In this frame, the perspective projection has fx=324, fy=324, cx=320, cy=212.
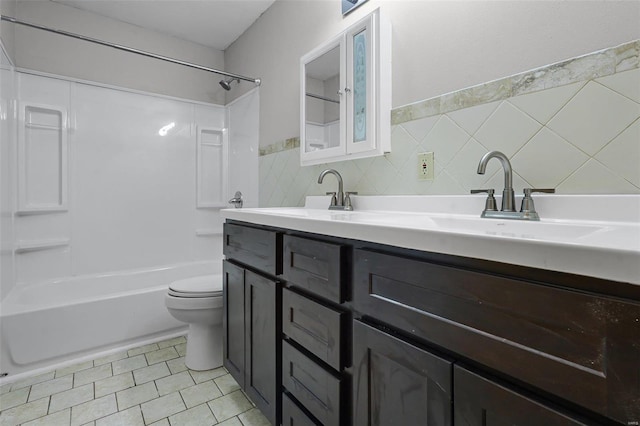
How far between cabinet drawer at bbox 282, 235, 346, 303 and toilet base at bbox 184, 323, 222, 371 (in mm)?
1006

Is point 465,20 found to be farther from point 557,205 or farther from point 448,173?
point 557,205

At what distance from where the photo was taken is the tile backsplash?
0.83 meters

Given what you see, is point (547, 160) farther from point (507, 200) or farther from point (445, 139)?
point (445, 139)

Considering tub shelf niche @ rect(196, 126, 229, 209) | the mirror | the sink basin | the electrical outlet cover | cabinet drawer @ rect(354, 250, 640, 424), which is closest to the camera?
cabinet drawer @ rect(354, 250, 640, 424)

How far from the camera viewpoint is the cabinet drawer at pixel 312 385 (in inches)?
34.4

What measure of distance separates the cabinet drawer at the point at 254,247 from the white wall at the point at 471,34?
2.63ft

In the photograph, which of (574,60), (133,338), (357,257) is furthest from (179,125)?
(574,60)

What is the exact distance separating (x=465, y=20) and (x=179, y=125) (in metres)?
2.45

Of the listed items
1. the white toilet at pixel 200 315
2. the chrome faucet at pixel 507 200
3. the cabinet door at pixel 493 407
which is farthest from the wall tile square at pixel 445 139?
the white toilet at pixel 200 315

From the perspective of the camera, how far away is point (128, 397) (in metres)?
1.56

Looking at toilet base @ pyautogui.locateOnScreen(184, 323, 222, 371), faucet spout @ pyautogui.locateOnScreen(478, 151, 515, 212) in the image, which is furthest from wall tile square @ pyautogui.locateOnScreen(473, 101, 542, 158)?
toilet base @ pyautogui.locateOnScreen(184, 323, 222, 371)

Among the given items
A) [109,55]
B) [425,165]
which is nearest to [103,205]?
[109,55]

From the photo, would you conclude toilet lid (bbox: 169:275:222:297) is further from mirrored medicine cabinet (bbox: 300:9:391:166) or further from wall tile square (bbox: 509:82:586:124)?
wall tile square (bbox: 509:82:586:124)

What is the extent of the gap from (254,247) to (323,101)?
3.05ft
